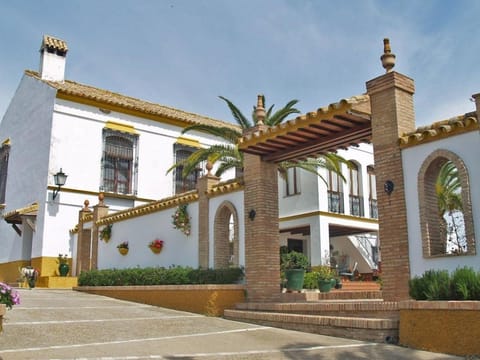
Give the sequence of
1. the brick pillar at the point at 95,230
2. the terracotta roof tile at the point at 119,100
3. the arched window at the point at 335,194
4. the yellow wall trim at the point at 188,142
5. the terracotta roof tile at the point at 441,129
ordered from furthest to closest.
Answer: the yellow wall trim at the point at 188,142 → the terracotta roof tile at the point at 119,100 → the arched window at the point at 335,194 → the brick pillar at the point at 95,230 → the terracotta roof tile at the point at 441,129

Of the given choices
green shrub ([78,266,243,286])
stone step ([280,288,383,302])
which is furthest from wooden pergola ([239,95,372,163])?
stone step ([280,288,383,302])

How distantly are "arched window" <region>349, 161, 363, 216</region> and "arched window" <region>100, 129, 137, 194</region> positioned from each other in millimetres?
9547

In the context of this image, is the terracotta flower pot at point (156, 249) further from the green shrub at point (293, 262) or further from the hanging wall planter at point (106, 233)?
the green shrub at point (293, 262)

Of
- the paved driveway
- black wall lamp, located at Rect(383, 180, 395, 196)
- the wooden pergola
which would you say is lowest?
the paved driveway

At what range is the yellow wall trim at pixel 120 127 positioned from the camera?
77.6 feet

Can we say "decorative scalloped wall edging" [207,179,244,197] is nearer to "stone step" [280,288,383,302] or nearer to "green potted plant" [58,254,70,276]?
"stone step" [280,288,383,302]

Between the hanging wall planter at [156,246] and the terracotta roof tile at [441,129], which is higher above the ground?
the terracotta roof tile at [441,129]

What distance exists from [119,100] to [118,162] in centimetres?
295

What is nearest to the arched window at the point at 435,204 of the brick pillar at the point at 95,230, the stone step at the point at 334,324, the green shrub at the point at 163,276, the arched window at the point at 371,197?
the stone step at the point at 334,324

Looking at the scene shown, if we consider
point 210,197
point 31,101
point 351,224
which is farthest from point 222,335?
point 31,101

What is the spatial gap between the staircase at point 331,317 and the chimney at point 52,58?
669 inches

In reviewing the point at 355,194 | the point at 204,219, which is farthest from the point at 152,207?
the point at 355,194

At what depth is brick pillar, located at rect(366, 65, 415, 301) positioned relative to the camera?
29.7ft

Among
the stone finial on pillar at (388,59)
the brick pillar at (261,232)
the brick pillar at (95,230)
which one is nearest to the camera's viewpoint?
the stone finial on pillar at (388,59)
